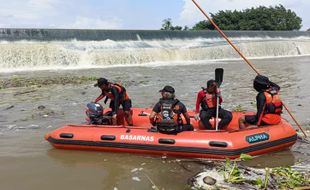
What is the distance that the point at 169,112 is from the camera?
670cm

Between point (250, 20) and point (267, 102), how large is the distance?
164 ft

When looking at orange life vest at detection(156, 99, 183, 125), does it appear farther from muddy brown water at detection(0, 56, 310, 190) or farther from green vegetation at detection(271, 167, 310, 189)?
green vegetation at detection(271, 167, 310, 189)

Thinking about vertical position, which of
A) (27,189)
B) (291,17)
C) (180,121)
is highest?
(291,17)

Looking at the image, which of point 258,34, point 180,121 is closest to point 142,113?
point 180,121

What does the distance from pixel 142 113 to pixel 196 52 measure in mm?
22595

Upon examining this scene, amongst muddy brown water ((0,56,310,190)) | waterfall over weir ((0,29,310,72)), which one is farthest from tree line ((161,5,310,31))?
muddy brown water ((0,56,310,190))

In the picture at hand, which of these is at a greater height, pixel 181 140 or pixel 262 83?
pixel 262 83

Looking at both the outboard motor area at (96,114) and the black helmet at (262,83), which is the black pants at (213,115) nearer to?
the black helmet at (262,83)

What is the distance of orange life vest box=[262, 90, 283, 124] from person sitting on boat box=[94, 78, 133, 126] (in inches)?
94.9

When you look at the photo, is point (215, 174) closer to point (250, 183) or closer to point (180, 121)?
point (250, 183)

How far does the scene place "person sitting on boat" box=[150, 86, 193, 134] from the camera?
21.7 feet

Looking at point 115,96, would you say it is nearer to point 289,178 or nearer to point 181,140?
point 181,140

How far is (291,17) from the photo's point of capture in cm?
5962

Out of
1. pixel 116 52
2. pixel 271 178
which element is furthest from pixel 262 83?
pixel 116 52
